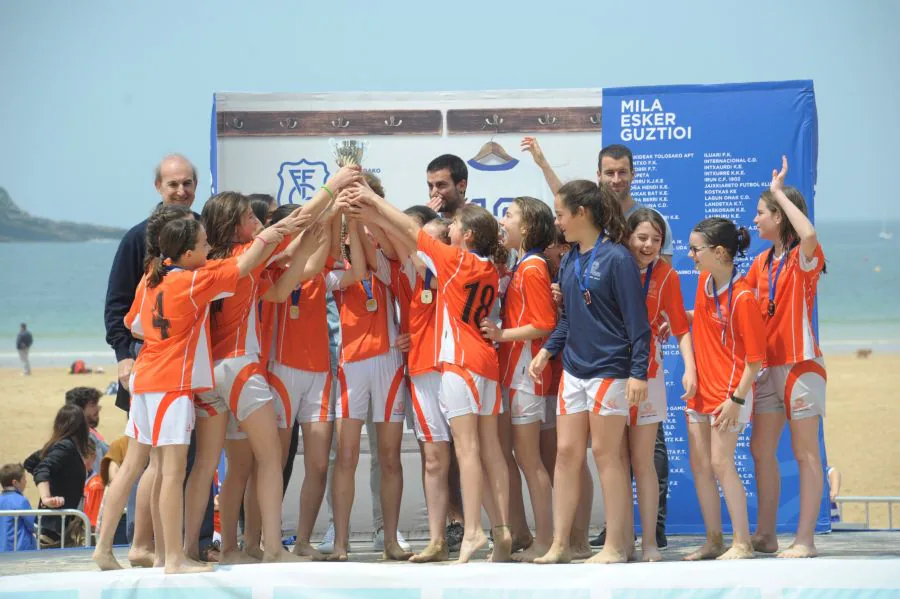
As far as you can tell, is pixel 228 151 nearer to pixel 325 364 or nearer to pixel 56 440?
pixel 325 364

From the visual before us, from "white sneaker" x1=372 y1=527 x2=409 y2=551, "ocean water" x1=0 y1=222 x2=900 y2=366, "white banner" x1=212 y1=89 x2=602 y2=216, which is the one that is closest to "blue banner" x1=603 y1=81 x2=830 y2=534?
"white banner" x1=212 y1=89 x2=602 y2=216

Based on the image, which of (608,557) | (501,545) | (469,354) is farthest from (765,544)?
(469,354)

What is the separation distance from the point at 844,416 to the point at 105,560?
2295cm

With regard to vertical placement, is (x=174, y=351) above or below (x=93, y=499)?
above

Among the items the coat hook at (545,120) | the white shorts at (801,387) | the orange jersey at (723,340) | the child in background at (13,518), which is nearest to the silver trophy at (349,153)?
the coat hook at (545,120)

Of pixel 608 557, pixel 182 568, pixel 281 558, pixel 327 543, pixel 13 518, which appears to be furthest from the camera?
pixel 13 518

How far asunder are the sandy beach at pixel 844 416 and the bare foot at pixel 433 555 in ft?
28.6

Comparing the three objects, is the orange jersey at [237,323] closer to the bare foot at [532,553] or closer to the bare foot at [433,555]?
the bare foot at [433,555]

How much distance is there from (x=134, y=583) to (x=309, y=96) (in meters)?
3.18

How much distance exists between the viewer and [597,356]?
5410mm

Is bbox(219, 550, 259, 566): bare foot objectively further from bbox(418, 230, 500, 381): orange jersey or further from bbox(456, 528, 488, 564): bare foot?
bbox(418, 230, 500, 381): orange jersey

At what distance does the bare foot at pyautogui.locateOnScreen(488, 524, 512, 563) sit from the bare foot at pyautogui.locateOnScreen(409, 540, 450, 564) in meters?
0.25

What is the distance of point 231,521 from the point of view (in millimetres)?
5727

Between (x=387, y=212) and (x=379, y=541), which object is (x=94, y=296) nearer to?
(x=379, y=541)
